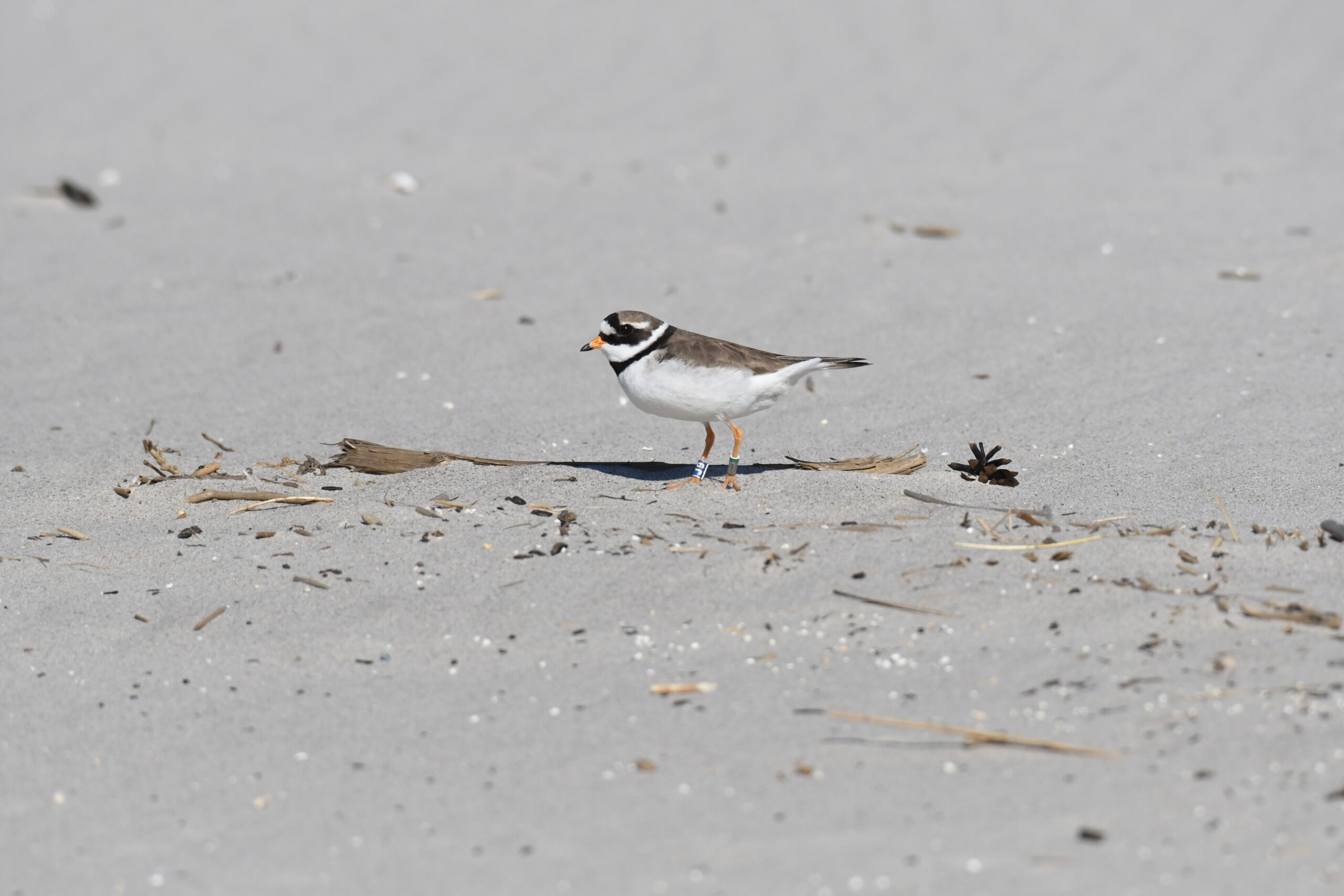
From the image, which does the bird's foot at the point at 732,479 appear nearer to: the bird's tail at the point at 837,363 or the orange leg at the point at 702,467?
the orange leg at the point at 702,467

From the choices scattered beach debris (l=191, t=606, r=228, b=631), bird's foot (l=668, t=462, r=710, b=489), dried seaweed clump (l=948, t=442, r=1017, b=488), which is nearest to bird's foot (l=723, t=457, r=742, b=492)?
bird's foot (l=668, t=462, r=710, b=489)

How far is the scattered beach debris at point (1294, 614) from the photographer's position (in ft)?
12.2

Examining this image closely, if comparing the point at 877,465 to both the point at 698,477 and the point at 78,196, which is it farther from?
the point at 78,196

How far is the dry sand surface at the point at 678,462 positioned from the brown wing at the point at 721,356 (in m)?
0.47

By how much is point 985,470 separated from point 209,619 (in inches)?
117

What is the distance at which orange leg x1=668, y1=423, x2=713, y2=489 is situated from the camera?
510 cm

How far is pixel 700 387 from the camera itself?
500 cm

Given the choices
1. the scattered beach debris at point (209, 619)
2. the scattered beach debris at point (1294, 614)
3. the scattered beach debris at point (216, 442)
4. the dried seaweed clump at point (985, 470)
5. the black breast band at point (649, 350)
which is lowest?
the scattered beach debris at point (209, 619)

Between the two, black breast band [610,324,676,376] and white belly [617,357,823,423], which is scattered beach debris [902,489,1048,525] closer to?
white belly [617,357,823,423]

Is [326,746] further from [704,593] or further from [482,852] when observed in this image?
[704,593]

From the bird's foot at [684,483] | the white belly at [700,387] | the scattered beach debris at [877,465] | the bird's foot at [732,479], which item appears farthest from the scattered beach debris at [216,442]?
the scattered beach debris at [877,465]

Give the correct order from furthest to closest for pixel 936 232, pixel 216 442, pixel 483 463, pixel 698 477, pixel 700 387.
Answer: pixel 936 232 → pixel 216 442 → pixel 483 463 → pixel 698 477 → pixel 700 387

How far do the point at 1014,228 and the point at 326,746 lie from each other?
6.53 meters

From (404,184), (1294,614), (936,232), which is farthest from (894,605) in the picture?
(404,184)
